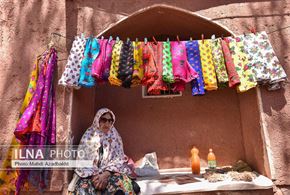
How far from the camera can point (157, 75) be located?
3.12 m

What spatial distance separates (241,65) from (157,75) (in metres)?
1.20

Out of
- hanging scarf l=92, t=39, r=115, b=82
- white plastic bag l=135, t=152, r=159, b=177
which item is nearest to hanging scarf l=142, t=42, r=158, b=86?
hanging scarf l=92, t=39, r=115, b=82

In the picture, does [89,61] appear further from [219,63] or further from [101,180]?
[219,63]

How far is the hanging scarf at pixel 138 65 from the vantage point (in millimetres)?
3113

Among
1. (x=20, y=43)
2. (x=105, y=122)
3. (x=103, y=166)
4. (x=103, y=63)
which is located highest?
(x=20, y=43)

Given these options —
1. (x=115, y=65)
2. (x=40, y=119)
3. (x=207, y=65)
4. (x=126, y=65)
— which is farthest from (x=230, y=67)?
(x=40, y=119)

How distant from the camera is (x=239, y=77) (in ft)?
10.2

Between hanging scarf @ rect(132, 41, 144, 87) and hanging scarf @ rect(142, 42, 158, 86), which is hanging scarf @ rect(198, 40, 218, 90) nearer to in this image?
hanging scarf @ rect(142, 42, 158, 86)

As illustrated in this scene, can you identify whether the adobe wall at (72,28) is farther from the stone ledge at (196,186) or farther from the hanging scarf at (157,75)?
the hanging scarf at (157,75)

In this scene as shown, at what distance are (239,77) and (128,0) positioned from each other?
6.77ft

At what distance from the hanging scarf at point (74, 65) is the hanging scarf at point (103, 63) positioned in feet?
0.78

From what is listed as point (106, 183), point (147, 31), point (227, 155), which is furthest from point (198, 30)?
point (106, 183)

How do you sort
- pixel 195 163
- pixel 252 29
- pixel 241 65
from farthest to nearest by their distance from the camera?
pixel 195 163 → pixel 252 29 → pixel 241 65

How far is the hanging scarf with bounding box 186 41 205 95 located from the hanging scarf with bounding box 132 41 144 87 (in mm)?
703
